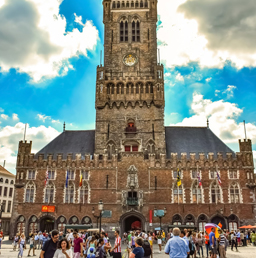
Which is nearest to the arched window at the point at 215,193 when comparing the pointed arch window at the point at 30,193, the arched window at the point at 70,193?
the arched window at the point at 70,193

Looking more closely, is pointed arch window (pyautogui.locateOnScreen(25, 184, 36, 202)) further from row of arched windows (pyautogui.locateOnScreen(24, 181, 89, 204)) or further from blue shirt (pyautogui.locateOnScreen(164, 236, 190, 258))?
blue shirt (pyautogui.locateOnScreen(164, 236, 190, 258))

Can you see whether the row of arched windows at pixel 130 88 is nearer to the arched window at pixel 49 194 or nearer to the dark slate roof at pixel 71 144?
the dark slate roof at pixel 71 144

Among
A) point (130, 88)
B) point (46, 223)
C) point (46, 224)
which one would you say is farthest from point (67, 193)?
point (130, 88)

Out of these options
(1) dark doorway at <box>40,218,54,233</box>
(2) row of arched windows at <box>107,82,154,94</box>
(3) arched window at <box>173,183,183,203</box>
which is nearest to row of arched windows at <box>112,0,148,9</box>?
(2) row of arched windows at <box>107,82,154,94</box>

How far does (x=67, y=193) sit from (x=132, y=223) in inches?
404

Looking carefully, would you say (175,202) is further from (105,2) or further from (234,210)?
(105,2)

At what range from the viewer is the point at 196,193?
4097 centimetres

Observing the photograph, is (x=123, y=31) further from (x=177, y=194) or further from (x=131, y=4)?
(x=177, y=194)

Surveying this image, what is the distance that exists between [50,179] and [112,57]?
21849 millimetres

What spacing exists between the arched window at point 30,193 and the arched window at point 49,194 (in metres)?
1.87

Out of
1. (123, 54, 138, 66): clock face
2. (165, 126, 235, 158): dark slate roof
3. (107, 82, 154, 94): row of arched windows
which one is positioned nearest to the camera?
(165, 126, 235, 158): dark slate roof

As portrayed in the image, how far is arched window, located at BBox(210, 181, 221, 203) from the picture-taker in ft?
134

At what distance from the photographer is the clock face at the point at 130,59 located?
48.3 meters

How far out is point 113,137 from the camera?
4416cm
